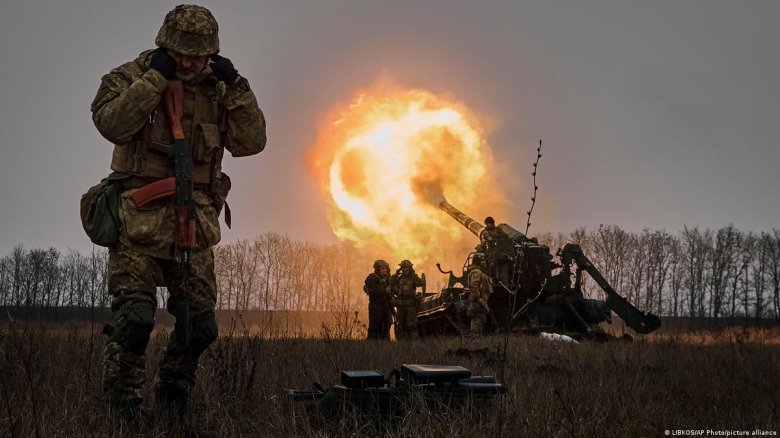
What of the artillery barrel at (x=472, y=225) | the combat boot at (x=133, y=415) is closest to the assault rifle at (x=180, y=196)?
the combat boot at (x=133, y=415)

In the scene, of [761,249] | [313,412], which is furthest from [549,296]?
[761,249]

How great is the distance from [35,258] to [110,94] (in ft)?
161

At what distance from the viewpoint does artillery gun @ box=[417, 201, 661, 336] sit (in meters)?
15.2

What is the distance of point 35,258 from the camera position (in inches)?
1818

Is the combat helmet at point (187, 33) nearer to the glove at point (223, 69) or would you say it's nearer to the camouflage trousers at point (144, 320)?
the glove at point (223, 69)

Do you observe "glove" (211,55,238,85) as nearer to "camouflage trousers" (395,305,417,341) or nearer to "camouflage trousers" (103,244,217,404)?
"camouflage trousers" (103,244,217,404)

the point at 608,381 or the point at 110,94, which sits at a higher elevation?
the point at 110,94

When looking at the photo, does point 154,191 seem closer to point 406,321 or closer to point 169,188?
point 169,188

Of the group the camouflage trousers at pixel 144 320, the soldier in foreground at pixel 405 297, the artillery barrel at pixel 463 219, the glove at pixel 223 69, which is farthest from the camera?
the artillery barrel at pixel 463 219

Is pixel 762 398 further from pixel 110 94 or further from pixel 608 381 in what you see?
pixel 110 94

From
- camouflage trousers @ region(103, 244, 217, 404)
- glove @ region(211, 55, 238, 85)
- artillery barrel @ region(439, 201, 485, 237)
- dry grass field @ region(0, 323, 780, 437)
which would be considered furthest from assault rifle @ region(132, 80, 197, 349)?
artillery barrel @ region(439, 201, 485, 237)

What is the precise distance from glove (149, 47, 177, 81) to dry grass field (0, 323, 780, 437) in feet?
5.37

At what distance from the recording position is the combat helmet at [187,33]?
381 cm

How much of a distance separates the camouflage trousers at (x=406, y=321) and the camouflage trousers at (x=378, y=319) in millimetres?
590
